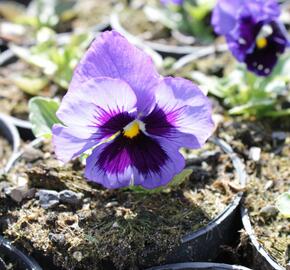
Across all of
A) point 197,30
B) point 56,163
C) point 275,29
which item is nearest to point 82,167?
point 56,163

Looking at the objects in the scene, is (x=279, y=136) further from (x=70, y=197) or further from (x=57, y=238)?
(x=57, y=238)

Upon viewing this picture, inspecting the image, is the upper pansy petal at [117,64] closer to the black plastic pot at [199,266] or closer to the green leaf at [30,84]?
the black plastic pot at [199,266]

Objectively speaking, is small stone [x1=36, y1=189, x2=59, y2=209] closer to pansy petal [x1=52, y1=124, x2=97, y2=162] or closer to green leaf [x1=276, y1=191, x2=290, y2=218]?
pansy petal [x1=52, y1=124, x2=97, y2=162]

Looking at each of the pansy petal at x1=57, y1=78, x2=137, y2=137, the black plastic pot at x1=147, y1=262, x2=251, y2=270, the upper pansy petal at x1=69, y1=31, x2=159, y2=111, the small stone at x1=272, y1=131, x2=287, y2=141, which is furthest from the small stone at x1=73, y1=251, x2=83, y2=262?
the small stone at x1=272, y1=131, x2=287, y2=141

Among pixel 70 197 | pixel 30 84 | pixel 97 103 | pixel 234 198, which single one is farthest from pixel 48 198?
pixel 30 84

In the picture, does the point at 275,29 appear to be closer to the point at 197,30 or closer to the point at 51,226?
the point at 197,30
